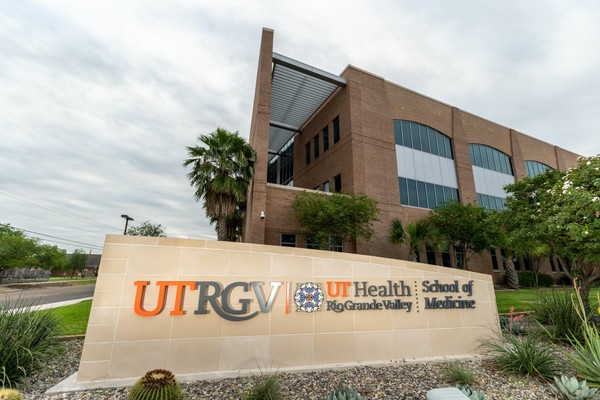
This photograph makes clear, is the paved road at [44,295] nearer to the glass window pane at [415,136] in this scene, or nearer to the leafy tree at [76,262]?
the glass window pane at [415,136]

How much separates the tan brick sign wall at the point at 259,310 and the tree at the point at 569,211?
14.9ft

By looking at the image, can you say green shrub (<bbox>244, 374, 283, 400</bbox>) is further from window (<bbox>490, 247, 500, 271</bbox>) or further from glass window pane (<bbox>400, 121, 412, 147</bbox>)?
window (<bbox>490, 247, 500, 271</bbox>)

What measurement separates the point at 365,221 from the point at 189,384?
12551mm

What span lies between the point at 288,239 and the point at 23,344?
13.1m

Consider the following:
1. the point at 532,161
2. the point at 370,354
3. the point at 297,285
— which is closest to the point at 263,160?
the point at 297,285

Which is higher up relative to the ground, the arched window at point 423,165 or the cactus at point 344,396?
the arched window at point 423,165

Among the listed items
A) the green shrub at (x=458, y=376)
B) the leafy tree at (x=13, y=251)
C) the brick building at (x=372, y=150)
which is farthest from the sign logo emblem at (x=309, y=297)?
the leafy tree at (x=13, y=251)

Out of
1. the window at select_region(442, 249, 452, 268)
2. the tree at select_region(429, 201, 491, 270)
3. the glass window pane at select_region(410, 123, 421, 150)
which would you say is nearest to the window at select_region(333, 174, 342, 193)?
the tree at select_region(429, 201, 491, 270)

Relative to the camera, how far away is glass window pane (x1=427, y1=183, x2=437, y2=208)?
22441mm

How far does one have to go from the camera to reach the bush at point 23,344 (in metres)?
5.25

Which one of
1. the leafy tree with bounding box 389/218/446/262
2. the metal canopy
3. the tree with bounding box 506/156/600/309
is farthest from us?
the metal canopy

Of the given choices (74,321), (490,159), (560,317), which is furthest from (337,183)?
(490,159)

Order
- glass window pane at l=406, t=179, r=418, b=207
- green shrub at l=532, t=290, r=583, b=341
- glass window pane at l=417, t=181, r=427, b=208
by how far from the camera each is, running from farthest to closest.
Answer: glass window pane at l=417, t=181, r=427, b=208, glass window pane at l=406, t=179, r=418, b=207, green shrub at l=532, t=290, r=583, b=341

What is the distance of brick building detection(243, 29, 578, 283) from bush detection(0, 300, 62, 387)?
10.0m
